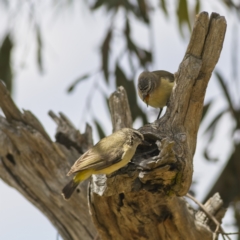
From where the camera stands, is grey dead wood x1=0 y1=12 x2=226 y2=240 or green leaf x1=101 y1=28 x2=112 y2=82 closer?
grey dead wood x1=0 y1=12 x2=226 y2=240

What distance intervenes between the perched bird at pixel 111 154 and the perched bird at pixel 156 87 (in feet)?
2.29

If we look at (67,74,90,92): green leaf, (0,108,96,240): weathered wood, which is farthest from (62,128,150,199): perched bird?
(67,74,90,92): green leaf

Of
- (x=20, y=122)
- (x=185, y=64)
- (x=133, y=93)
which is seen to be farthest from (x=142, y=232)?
(x=133, y=93)

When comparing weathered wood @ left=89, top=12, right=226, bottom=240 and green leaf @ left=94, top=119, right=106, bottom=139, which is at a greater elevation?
green leaf @ left=94, top=119, right=106, bottom=139

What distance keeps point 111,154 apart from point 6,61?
2.79 meters

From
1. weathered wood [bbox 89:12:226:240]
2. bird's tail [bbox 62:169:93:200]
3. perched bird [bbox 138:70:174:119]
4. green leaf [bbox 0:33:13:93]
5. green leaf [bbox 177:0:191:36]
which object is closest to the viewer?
weathered wood [bbox 89:12:226:240]

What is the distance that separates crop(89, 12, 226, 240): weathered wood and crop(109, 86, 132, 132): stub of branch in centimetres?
58

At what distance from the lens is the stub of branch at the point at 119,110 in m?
4.25

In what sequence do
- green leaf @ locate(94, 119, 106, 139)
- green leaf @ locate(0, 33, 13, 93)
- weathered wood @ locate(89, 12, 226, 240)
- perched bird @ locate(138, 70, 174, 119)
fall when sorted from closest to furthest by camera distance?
weathered wood @ locate(89, 12, 226, 240) < perched bird @ locate(138, 70, 174, 119) < green leaf @ locate(94, 119, 106, 139) < green leaf @ locate(0, 33, 13, 93)

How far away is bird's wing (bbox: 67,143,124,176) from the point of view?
3.35 metres

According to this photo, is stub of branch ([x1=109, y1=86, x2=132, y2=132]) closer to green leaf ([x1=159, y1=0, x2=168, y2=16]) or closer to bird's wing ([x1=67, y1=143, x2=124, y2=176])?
bird's wing ([x1=67, y1=143, x2=124, y2=176])

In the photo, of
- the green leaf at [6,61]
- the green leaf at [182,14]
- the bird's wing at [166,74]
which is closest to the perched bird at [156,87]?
the bird's wing at [166,74]

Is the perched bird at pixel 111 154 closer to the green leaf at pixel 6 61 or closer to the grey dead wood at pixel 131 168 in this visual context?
the grey dead wood at pixel 131 168

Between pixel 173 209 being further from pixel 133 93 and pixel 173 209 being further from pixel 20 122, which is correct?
pixel 133 93
